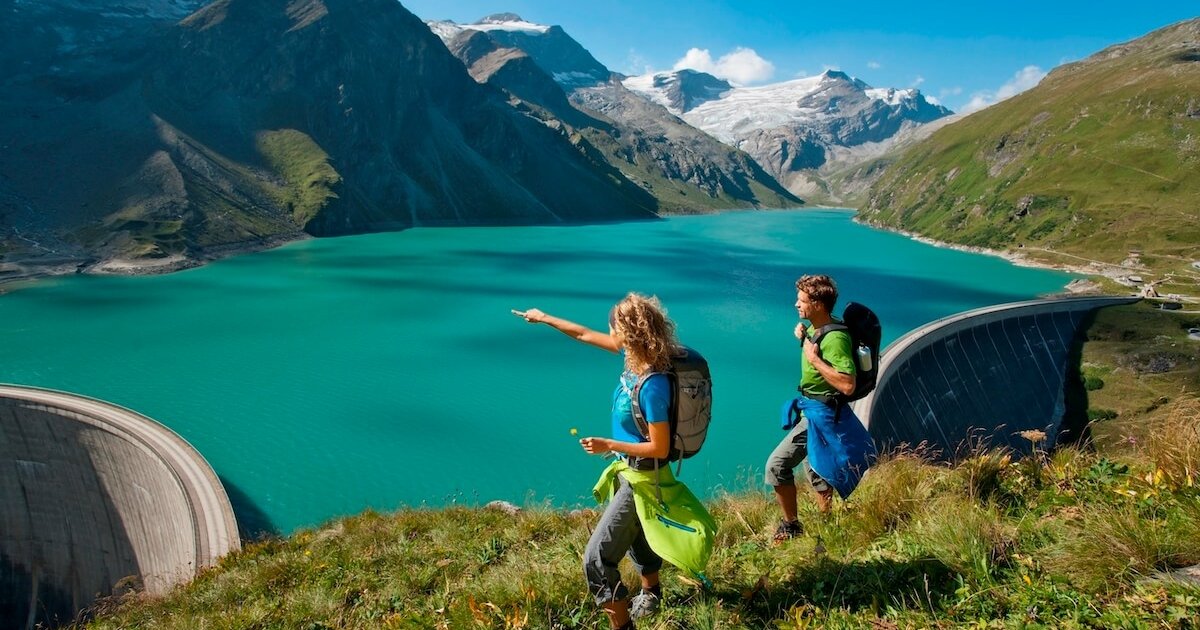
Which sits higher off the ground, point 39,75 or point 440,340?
point 39,75

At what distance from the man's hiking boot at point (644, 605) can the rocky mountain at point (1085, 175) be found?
99610 mm

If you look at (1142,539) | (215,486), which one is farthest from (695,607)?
(215,486)

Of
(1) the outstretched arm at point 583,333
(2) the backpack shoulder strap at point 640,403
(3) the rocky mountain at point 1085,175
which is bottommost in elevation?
(2) the backpack shoulder strap at point 640,403

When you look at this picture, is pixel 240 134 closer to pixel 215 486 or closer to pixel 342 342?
pixel 342 342

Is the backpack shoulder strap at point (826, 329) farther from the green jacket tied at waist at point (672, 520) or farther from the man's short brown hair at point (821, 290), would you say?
the green jacket tied at waist at point (672, 520)

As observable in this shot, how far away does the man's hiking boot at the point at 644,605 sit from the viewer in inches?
205

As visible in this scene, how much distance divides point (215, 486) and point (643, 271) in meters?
74.6

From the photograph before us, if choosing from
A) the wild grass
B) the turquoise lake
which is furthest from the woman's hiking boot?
the turquoise lake

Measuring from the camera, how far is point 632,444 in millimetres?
4629

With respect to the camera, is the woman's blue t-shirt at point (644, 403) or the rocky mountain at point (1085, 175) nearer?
the woman's blue t-shirt at point (644, 403)

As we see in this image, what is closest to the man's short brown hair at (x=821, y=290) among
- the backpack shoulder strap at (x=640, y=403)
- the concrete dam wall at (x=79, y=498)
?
the backpack shoulder strap at (x=640, y=403)

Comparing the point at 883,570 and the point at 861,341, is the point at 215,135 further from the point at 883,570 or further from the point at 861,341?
the point at 883,570

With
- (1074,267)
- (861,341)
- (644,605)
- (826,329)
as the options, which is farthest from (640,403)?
(1074,267)

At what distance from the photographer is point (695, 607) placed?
5098 millimetres
